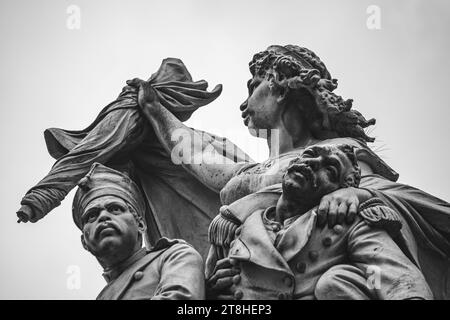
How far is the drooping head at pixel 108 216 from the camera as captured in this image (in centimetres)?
1084

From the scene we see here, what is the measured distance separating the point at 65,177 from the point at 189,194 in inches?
47.1

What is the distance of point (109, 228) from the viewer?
35.6 ft

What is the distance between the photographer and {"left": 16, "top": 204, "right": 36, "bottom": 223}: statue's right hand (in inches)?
477

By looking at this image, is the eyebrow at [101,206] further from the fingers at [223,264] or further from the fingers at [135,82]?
the fingers at [135,82]

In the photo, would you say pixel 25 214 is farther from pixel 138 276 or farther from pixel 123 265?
pixel 138 276

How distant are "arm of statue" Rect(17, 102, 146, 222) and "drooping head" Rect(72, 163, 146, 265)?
646 millimetres

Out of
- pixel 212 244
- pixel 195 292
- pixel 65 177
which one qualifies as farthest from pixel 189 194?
pixel 195 292

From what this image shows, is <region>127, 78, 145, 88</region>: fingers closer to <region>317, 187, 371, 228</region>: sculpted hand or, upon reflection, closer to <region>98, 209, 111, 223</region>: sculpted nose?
<region>98, 209, 111, 223</region>: sculpted nose

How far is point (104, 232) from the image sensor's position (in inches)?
426

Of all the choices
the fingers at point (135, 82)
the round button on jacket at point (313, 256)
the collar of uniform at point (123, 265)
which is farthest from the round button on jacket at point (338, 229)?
the fingers at point (135, 82)

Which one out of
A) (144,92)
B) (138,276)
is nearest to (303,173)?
(138,276)

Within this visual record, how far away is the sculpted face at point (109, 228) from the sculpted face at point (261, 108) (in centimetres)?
192

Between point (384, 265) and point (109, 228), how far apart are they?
231cm

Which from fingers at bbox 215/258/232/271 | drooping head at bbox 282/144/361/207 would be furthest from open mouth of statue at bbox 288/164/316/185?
fingers at bbox 215/258/232/271
